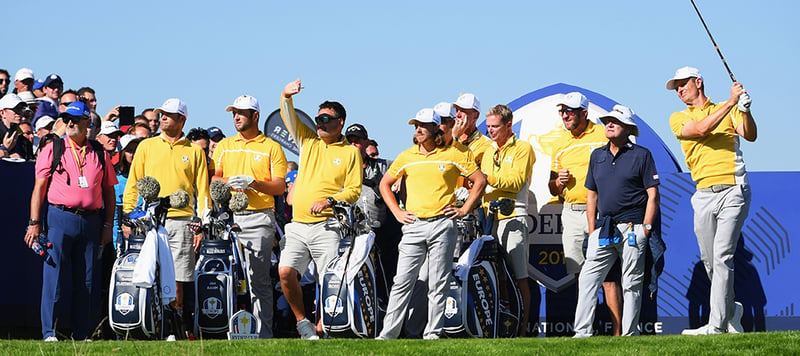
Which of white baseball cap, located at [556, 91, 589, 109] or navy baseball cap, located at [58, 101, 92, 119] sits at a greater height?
white baseball cap, located at [556, 91, 589, 109]

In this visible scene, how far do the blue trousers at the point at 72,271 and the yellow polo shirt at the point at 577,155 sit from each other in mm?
4204

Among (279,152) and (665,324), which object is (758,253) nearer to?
(665,324)

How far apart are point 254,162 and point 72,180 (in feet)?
5.56

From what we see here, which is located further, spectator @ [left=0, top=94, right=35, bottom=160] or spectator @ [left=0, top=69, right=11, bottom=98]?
spectator @ [left=0, top=69, right=11, bottom=98]

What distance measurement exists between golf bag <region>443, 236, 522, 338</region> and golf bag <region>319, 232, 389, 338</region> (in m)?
0.71

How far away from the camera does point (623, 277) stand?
436 inches

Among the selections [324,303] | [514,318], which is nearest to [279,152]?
[324,303]

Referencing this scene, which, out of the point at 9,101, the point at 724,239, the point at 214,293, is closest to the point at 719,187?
the point at 724,239

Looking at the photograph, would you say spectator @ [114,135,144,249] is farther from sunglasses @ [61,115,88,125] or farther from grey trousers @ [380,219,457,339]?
grey trousers @ [380,219,457,339]

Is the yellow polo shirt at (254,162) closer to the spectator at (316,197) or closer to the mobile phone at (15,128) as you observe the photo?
the spectator at (316,197)

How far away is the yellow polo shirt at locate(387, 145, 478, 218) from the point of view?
11070 mm

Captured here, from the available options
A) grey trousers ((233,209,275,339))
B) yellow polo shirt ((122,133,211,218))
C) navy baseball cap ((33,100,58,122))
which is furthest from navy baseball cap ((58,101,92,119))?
navy baseball cap ((33,100,58,122))

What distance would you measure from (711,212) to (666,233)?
164 cm

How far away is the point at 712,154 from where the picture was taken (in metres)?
11.0
